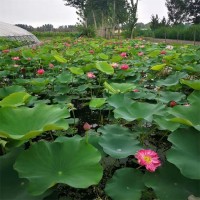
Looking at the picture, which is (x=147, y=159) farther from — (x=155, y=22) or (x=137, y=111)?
(x=155, y=22)

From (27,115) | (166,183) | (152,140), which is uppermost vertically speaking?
(27,115)

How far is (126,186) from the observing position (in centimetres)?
86

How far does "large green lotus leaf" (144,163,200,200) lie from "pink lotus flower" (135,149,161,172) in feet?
0.06

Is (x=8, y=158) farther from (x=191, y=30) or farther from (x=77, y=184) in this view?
(x=191, y=30)

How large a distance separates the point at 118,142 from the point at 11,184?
0.41 m

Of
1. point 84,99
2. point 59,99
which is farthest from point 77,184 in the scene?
point 84,99

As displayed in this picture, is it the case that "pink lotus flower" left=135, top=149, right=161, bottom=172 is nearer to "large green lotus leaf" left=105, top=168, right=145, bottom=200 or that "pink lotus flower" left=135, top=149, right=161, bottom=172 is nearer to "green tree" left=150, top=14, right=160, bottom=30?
"large green lotus leaf" left=105, top=168, right=145, bottom=200

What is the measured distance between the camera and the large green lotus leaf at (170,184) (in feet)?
2.57

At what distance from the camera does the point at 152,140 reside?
142 centimetres

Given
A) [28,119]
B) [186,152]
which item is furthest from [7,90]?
[186,152]

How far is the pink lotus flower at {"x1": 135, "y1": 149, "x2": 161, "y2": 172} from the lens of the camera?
861 mm

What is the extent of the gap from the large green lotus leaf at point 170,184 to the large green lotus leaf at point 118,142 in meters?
0.13

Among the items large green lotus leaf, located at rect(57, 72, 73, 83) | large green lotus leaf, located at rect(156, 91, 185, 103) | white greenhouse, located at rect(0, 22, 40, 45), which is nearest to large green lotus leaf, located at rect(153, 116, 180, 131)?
large green lotus leaf, located at rect(156, 91, 185, 103)

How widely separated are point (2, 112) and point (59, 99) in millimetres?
908
